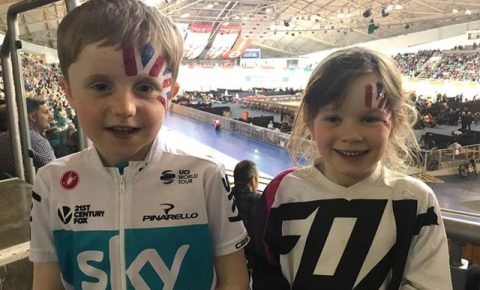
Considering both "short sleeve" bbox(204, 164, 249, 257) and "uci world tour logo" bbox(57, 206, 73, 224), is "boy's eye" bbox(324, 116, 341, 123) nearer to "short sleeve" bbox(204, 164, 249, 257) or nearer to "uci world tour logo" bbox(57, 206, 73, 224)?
"short sleeve" bbox(204, 164, 249, 257)

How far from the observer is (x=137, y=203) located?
714mm

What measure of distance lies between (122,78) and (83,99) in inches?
2.8

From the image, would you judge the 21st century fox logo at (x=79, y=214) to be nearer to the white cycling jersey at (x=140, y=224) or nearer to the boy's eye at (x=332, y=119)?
the white cycling jersey at (x=140, y=224)

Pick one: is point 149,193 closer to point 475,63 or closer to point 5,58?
point 5,58

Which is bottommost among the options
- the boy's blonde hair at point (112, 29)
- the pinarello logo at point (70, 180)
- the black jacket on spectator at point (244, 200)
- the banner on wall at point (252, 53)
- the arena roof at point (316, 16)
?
the black jacket on spectator at point (244, 200)

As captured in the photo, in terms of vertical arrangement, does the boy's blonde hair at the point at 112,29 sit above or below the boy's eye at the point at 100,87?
above

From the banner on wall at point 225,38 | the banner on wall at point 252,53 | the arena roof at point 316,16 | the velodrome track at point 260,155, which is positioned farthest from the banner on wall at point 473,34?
the banner on wall at point 252,53

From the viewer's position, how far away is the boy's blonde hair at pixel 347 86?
776mm

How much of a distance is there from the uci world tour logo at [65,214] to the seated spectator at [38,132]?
1209mm

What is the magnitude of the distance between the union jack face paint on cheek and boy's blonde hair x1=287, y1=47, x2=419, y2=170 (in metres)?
0.30

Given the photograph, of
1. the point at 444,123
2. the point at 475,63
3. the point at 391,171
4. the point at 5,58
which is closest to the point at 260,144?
the point at 444,123

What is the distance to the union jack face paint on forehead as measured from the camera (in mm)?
756

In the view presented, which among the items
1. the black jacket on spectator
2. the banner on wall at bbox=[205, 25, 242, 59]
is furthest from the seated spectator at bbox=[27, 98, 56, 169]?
the banner on wall at bbox=[205, 25, 242, 59]

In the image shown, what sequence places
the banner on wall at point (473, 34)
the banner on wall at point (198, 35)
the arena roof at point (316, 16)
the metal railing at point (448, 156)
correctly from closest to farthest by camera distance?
the metal railing at point (448, 156) < the banner on wall at point (473, 34) < the arena roof at point (316, 16) < the banner on wall at point (198, 35)
